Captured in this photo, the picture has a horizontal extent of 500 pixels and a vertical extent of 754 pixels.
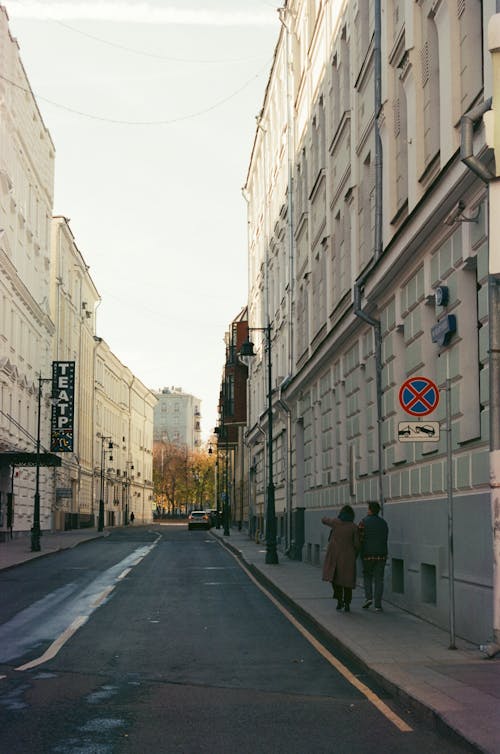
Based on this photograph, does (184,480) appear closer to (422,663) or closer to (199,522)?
(199,522)

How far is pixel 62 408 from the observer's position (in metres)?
62.7

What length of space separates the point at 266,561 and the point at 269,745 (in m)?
21.6

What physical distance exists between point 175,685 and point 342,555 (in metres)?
6.56

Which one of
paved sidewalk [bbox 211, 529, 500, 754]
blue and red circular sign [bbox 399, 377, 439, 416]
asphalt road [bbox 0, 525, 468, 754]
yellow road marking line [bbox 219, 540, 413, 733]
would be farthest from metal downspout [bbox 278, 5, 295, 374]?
blue and red circular sign [bbox 399, 377, 439, 416]

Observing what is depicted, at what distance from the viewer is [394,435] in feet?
57.0

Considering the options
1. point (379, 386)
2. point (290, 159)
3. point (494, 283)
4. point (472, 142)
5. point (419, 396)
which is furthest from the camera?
point (290, 159)

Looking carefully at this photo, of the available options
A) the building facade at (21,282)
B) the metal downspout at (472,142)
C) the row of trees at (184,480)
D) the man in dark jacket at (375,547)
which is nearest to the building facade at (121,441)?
the row of trees at (184,480)

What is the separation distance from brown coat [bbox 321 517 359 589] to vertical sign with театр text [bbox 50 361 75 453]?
151 feet

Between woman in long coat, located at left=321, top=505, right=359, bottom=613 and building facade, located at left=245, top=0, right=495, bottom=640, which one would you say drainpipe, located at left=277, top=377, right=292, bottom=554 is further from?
woman in long coat, located at left=321, top=505, right=359, bottom=613

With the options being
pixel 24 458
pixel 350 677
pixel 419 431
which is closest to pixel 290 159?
pixel 24 458

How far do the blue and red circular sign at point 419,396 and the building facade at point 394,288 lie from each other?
0.35 ft

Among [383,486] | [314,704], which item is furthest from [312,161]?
[314,704]

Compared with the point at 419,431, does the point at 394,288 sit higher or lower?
higher

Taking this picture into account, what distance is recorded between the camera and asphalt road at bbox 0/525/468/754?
725cm
